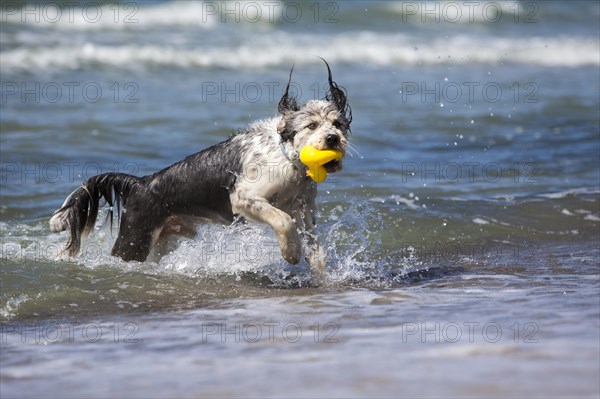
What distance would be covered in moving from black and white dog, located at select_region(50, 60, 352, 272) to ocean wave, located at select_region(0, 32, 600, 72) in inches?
441

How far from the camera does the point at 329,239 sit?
838cm

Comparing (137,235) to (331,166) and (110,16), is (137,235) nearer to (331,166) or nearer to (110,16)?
(331,166)

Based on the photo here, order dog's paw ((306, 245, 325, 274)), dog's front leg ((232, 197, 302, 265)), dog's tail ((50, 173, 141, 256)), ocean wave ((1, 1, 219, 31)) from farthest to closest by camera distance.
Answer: ocean wave ((1, 1, 219, 31)), dog's tail ((50, 173, 141, 256)), dog's paw ((306, 245, 325, 274)), dog's front leg ((232, 197, 302, 265))

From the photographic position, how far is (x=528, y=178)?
11359 mm

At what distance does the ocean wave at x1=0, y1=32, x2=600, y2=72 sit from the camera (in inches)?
763

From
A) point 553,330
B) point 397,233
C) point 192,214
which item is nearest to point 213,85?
point 397,233

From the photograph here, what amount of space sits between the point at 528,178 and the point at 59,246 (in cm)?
537

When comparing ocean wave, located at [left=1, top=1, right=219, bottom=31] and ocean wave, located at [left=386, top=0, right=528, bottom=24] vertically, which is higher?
ocean wave, located at [left=386, top=0, right=528, bottom=24]

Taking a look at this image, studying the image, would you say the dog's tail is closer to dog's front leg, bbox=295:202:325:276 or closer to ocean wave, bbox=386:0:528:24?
dog's front leg, bbox=295:202:325:276

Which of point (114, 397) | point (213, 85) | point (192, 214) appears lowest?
point (114, 397)

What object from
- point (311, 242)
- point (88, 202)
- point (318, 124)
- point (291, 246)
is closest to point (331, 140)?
point (318, 124)

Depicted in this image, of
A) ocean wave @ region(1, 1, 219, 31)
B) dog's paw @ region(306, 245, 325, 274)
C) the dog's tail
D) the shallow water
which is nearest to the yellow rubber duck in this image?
dog's paw @ region(306, 245, 325, 274)

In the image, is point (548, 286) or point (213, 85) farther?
point (213, 85)

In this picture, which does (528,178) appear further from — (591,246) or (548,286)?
(548,286)
